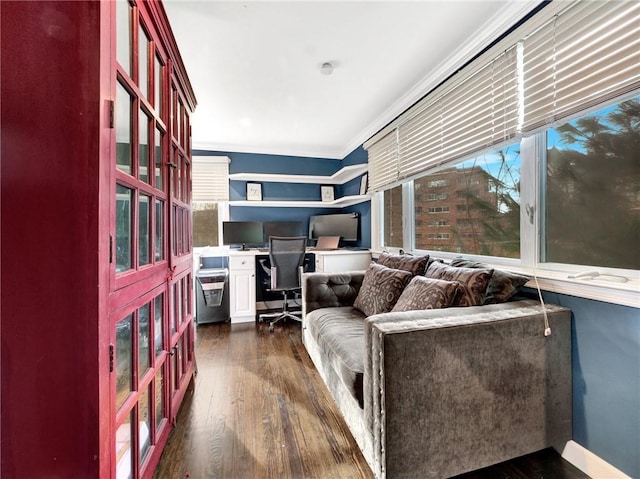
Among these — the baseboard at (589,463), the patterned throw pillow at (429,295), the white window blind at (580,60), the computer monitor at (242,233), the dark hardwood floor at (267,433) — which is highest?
the white window blind at (580,60)

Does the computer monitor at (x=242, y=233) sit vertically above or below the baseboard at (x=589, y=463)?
above

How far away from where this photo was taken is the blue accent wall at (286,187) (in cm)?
410

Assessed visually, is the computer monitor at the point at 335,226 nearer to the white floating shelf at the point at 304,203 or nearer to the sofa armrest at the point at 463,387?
the white floating shelf at the point at 304,203

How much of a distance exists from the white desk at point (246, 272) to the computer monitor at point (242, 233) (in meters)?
0.43

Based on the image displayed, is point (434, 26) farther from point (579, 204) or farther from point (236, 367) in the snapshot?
point (236, 367)

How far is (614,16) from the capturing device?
1.16 m

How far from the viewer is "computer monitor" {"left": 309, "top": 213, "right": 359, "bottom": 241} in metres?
3.93

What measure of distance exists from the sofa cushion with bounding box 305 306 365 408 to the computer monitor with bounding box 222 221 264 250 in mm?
1900

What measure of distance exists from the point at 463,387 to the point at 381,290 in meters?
0.91

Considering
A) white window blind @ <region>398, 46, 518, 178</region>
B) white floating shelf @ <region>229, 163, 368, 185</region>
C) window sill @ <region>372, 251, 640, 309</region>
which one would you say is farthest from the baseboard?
white floating shelf @ <region>229, 163, 368, 185</region>

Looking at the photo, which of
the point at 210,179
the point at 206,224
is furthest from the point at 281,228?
the point at 210,179

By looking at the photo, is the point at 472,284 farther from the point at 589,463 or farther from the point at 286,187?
the point at 286,187

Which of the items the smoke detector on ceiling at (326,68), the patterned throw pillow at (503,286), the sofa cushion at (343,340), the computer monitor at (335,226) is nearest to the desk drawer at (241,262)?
the computer monitor at (335,226)

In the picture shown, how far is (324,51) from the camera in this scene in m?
1.97
